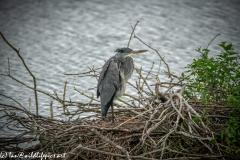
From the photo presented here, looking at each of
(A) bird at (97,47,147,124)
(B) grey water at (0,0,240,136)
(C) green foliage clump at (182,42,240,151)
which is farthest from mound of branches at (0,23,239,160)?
(B) grey water at (0,0,240,136)

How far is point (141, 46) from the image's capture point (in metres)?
10.0

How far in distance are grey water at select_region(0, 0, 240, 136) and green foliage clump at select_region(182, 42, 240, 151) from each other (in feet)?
10.1

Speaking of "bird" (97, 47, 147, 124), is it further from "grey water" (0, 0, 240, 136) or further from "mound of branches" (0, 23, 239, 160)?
"grey water" (0, 0, 240, 136)

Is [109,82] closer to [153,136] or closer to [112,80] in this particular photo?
[112,80]

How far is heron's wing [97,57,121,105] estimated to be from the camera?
521 cm

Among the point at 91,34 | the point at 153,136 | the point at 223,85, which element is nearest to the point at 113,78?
the point at 153,136

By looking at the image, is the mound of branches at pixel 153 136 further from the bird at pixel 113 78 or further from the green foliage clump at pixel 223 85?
the bird at pixel 113 78

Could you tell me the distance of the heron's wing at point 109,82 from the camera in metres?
5.21

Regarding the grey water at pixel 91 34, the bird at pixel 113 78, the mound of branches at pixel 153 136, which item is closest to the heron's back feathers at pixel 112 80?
the bird at pixel 113 78

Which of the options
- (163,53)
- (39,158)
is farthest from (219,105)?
(163,53)

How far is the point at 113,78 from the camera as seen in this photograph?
5309 mm

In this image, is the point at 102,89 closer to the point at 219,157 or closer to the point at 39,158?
the point at 39,158

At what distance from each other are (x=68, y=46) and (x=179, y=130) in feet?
20.6

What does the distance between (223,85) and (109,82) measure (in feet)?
4.25
